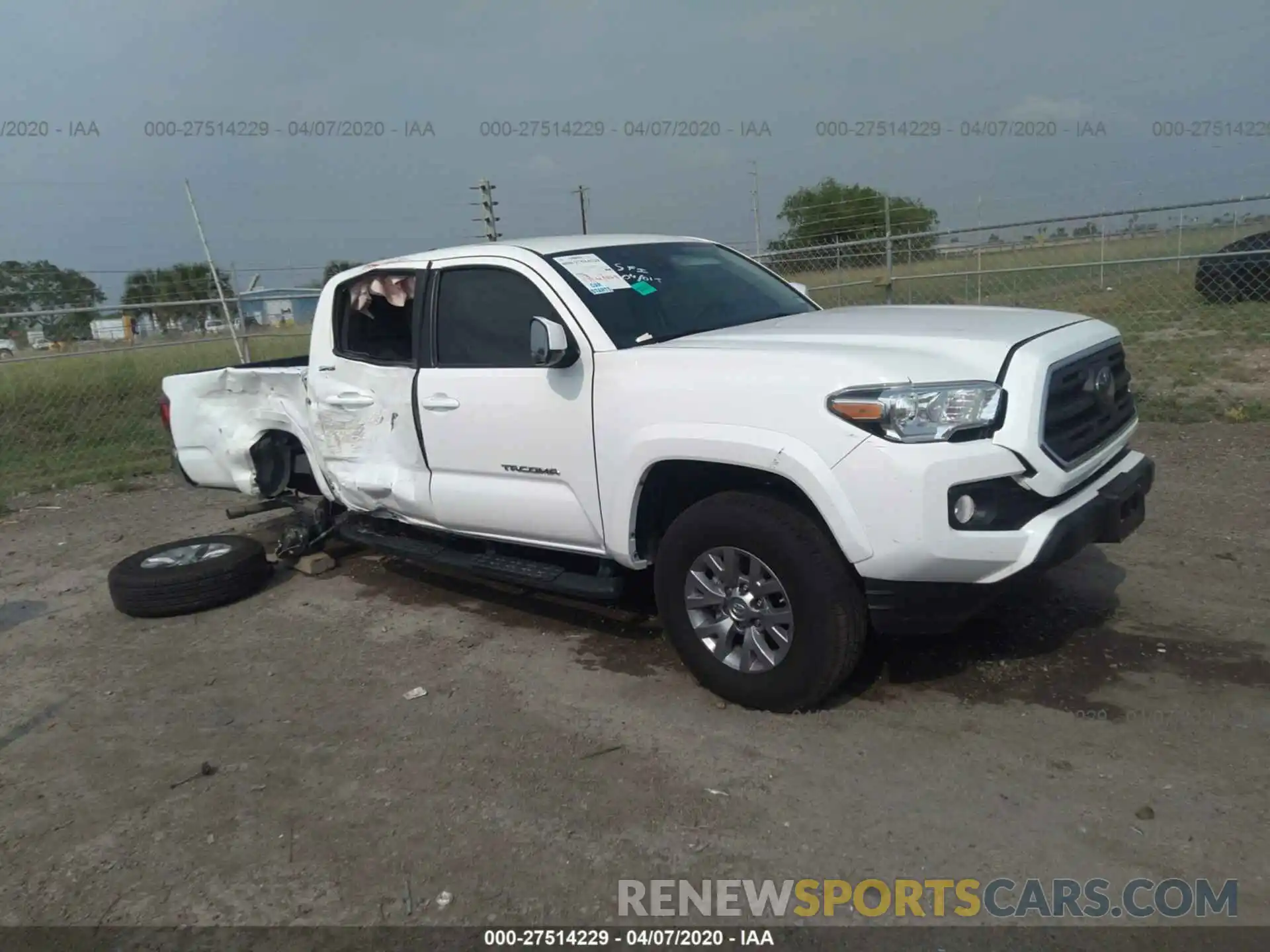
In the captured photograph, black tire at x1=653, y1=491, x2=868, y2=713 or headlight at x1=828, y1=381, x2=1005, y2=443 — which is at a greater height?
headlight at x1=828, y1=381, x2=1005, y2=443

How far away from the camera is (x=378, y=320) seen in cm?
566

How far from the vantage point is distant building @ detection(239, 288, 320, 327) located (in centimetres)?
1281

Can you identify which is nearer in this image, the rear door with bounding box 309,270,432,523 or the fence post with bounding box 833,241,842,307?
the rear door with bounding box 309,270,432,523

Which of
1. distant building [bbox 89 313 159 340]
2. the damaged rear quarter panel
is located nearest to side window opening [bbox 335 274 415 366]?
the damaged rear quarter panel

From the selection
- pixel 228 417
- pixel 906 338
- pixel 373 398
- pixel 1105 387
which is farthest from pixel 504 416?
pixel 228 417

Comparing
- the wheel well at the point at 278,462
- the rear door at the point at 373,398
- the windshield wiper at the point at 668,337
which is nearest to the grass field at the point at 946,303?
the wheel well at the point at 278,462

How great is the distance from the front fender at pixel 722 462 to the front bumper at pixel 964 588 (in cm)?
20

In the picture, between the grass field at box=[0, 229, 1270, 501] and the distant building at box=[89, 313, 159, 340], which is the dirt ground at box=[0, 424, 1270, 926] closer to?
the grass field at box=[0, 229, 1270, 501]

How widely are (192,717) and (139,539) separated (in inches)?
155

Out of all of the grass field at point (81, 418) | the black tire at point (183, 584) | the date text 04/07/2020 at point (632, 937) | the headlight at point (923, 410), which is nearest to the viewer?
the date text 04/07/2020 at point (632, 937)

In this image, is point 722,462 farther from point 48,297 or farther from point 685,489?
point 48,297

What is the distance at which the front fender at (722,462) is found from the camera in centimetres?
358

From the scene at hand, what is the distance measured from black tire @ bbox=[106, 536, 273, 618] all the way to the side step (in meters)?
0.62

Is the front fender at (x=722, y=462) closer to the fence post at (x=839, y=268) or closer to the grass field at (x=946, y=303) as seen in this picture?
the grass field at (x=946, y=303)
